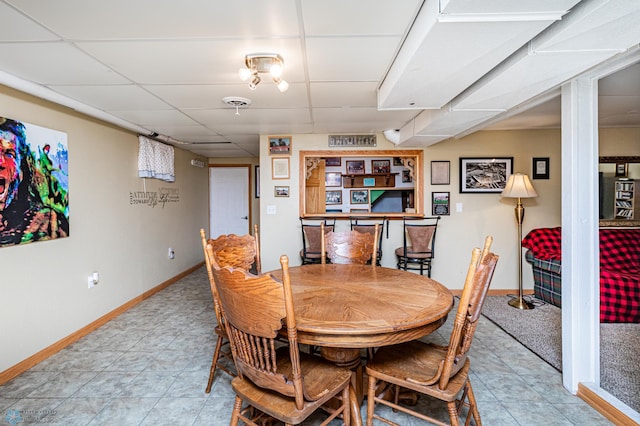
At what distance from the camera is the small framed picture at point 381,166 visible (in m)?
6.23

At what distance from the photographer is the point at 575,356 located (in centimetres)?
209

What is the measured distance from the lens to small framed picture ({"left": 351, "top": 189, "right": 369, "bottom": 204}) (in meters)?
6.42

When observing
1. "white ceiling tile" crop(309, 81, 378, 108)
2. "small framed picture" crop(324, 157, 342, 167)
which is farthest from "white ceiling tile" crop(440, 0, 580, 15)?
"small framed picture" crop(324, 157, 342, 167)

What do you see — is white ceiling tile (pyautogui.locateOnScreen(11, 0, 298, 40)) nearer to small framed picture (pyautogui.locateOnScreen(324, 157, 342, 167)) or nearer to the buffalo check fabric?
the buffalo check fabric

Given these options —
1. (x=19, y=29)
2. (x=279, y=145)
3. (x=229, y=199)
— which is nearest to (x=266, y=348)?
(x=19, y=29)

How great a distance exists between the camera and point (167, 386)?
221 centimetres

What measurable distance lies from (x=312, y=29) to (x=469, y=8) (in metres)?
0.76

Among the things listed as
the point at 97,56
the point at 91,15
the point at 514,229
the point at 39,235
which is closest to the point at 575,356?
the point at 514,229

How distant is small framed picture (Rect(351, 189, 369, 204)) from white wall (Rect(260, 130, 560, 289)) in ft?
6.96

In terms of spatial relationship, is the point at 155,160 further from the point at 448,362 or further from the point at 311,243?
the point at 448,362

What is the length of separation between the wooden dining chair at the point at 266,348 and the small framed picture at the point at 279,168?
2982 mm

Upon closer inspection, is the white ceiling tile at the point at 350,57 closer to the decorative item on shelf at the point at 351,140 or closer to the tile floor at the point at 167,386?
the decorative item on shelf at the point at 351,140

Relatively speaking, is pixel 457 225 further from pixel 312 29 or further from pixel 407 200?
pixel 312 29

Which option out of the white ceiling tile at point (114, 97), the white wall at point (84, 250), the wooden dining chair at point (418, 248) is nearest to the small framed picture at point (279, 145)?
the white ceiling tile at point (114, 97)
